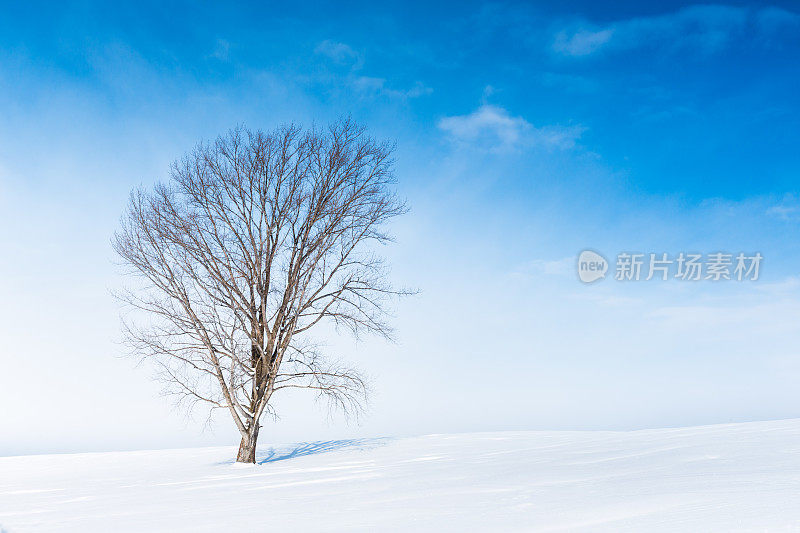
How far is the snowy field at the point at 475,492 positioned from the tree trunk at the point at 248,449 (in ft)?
2.79

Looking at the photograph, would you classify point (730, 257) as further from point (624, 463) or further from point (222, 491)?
point (222, 491)

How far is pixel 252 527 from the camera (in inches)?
175

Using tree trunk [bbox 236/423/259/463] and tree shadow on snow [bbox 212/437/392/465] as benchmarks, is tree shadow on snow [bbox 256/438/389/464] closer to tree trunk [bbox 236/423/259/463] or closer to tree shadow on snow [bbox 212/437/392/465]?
tree shadow on snow [bbox 212/437/392/465]

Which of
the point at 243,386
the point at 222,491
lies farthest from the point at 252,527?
the point at 243,386

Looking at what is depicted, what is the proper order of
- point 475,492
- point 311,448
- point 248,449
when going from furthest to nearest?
point 311,448 < point 248,449 < point 475,492

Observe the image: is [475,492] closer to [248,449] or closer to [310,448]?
[248,449]

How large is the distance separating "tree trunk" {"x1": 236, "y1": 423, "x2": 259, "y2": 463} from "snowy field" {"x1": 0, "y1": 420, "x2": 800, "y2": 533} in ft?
Result: 2.79

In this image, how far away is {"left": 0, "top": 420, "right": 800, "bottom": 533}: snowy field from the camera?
3.67 m

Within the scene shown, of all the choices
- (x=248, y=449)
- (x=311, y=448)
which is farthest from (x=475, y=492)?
(x=311, y=448)

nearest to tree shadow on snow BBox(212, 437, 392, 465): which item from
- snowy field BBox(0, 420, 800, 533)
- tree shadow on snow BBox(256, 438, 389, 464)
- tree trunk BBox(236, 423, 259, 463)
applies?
tree shadow on snow BBox(256, 438, 389, 464)

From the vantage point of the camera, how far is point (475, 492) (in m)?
5.26

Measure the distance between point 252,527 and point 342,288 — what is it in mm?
8638

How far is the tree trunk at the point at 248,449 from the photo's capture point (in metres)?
12.0

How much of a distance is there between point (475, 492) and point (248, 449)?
8030mm
